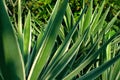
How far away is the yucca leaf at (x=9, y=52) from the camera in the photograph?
996mm

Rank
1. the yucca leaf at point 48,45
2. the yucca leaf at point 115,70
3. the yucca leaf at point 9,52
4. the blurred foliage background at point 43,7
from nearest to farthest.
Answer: the yucca leaf at point 9,52 < the yucca leaf at point 48,45 < the yucca leaf at point 115,70 < the blurred foliage background at point 43,7

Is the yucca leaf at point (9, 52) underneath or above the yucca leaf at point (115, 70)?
above

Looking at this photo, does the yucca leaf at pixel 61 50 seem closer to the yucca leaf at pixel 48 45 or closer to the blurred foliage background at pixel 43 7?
the yucca leaf at pixel 48 45

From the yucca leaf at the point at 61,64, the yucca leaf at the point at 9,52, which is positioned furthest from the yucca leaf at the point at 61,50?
the yucca leaf at the point at 9,52

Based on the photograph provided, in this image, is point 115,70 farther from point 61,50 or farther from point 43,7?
point 43,7

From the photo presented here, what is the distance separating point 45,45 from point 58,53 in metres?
0.20

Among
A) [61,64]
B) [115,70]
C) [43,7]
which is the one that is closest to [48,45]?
[61,64]

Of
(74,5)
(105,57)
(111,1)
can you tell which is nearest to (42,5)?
(74,5)

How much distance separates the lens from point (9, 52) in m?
1.06

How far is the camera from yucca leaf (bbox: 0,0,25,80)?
1.00m

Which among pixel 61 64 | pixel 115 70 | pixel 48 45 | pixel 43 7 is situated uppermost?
pixel 48 45

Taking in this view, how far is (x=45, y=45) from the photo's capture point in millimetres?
1357

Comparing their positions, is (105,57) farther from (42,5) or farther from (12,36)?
(42,5)

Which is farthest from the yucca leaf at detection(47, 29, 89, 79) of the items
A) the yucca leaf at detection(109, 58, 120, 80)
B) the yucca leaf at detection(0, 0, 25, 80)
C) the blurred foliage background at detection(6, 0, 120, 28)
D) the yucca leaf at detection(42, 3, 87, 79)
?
the blurred foliage background at detection(6, 0, 120, 28)
